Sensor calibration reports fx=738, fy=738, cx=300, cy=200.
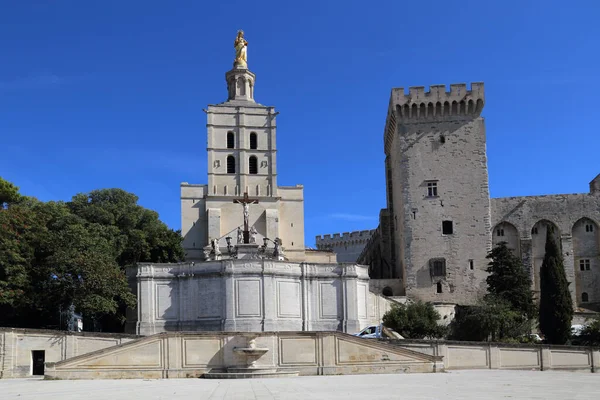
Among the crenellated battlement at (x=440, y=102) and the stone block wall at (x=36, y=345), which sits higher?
the crenellated battlement at (x=440, y=102)

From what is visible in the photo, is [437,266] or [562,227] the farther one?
[562,227]

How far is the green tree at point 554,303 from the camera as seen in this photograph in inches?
1932

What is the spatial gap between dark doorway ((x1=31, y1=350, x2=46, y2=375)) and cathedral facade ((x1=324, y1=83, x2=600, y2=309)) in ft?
117

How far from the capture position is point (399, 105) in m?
66.2

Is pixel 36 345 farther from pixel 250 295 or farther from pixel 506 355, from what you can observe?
pixel 506 355

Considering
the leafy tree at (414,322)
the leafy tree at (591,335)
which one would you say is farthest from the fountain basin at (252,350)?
the leafy tree at (591,335)

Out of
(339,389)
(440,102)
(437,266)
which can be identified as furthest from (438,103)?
(339,389)

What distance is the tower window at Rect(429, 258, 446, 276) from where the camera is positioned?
2470 inches

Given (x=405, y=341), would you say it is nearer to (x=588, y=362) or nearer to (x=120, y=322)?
(x=588, y=362)

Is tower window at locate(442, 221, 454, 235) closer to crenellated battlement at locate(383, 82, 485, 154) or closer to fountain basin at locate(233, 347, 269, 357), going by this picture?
crenellated battlement at locate(383, 82, 485, 154)

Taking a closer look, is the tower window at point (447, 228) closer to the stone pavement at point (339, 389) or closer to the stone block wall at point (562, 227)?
the stone block wall at point (562, 227)

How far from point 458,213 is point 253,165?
69.5 ft

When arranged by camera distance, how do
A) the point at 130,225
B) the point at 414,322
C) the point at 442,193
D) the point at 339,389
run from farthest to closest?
the point at 442,193 → the point at 130,225 → the point at 414,322 → the point at 339,389

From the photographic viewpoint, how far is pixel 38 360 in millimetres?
33531
